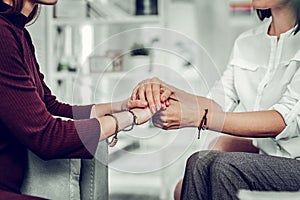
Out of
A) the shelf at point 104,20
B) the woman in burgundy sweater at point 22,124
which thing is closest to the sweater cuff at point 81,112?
the woman in burgundy sweater at point 22,124

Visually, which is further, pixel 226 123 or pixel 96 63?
pixel 96 63

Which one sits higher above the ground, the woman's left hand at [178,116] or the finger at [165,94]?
the finger at [165,94]

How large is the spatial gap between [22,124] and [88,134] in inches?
5.1

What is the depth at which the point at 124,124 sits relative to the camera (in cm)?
105

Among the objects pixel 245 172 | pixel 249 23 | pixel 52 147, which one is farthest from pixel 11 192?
pixel 249 23

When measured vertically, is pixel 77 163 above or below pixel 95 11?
below

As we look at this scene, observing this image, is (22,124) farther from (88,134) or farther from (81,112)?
(81,112)

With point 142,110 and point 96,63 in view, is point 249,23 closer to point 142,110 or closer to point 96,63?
point 96,63

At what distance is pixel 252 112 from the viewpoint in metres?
1.13

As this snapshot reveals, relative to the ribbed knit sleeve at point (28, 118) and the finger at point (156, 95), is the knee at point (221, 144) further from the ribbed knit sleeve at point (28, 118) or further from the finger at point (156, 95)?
the ribbed knit sleeve at point (28, 118)

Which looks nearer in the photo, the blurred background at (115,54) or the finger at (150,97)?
the finger at (150,97)

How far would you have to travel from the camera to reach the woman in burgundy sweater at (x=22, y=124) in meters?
0.92

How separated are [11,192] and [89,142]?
18 centimetres

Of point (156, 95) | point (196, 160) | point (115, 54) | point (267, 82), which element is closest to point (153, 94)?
point (156, 95)
